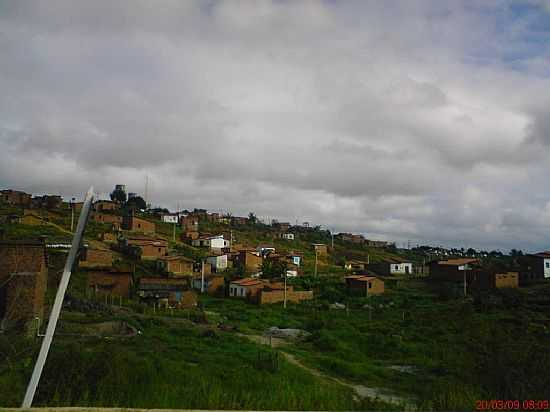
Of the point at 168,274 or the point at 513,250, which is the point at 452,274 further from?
the point at 513,250

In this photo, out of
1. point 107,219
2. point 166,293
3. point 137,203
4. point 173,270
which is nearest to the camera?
point 166,293

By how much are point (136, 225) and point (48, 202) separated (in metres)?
20.9

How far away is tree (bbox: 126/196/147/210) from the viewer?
102 m

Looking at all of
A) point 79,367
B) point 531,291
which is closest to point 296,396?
point 79,367

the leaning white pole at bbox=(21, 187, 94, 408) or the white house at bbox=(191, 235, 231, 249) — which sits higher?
the white house at bbox=(191, 235, 231, 249)

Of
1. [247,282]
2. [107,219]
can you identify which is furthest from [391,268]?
[107,219]

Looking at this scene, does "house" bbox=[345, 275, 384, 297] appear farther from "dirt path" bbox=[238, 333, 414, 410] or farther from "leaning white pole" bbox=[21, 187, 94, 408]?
"leaning white pole" bbox=[21, 187, 94, 408]

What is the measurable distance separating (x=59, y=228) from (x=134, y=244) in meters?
13.7

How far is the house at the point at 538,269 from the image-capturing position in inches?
2090

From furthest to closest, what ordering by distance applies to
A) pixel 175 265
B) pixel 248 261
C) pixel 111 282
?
pixel 248 261 → pixel 175 265 → pixel 111 282

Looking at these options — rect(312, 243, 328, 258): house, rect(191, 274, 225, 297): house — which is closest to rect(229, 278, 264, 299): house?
rect(191, 274, 225, 297): house

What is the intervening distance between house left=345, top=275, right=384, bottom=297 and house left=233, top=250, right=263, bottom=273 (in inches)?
597

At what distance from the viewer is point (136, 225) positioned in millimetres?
73312

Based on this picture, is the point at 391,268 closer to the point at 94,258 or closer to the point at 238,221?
the point at 94,258
